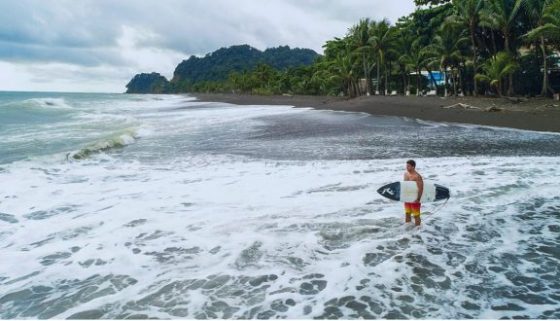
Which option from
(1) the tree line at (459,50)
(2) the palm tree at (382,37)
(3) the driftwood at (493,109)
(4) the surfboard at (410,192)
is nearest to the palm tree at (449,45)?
(1) the tree line at (459,50)

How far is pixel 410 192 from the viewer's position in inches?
267

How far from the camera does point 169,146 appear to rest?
16531 millimetres

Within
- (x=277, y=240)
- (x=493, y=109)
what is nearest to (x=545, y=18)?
(x=493, y=109)

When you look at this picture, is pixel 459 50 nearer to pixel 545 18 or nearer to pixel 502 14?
pixel 502 14

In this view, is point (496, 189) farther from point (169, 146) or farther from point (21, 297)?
point (169, 146)

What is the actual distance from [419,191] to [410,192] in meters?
0.14

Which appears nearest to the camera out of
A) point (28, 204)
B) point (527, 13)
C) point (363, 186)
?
point (28, 204)

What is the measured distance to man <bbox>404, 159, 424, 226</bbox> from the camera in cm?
681

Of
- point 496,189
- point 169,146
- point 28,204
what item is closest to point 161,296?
point 28,204

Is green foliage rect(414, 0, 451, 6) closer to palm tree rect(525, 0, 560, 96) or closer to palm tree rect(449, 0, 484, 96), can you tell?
palm tree rect(449, 0, 484, 96)

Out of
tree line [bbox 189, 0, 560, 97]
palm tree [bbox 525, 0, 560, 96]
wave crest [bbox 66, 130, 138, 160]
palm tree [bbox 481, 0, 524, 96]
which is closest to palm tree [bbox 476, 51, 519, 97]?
tree line [bbox 189, 0, 560, 97]

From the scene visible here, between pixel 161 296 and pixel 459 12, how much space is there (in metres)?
35.5

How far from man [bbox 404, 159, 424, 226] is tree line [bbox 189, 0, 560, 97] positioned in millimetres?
22241

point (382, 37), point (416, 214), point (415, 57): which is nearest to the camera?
point (416, 214)
